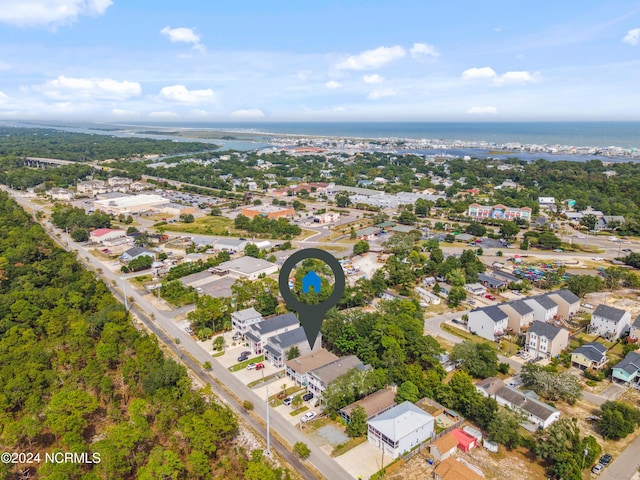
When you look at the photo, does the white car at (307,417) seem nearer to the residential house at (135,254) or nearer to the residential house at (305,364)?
the residential house at (305,364)

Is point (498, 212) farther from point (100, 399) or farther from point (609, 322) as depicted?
point (100, 399)

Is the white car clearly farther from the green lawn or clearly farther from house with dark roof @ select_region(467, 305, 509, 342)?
house with dark roof @ select_region(467, 305, 509, 342)

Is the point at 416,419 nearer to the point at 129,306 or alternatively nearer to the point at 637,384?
the point at 637,384

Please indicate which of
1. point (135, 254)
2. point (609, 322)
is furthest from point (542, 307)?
point (135, 254)

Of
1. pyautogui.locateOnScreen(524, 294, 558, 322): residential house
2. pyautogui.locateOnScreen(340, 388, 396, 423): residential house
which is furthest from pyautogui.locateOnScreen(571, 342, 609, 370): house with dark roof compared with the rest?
pyautogui.locateOnScreen(340, 388, 396, 423): residential house

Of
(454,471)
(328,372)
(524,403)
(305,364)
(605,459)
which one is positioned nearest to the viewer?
(454,471)

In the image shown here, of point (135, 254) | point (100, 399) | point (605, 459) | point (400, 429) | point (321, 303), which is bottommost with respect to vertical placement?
point (100, 399)

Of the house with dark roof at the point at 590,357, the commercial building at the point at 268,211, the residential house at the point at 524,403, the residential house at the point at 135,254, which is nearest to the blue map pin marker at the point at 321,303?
the residential house at the point at 524,403
